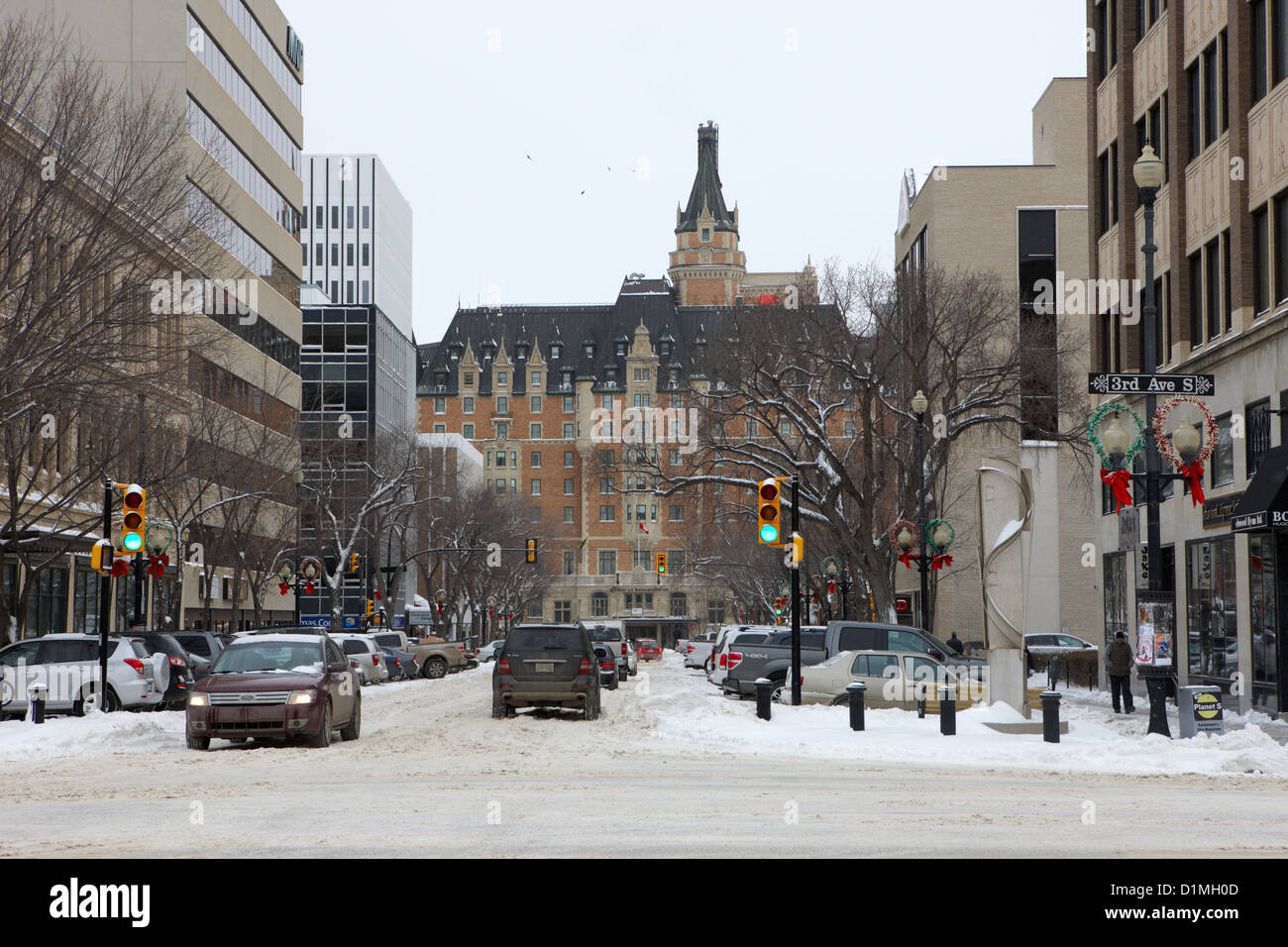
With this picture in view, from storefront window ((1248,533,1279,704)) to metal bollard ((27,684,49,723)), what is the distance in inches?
818

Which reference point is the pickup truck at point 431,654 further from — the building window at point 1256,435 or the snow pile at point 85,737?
the building window at point 1256,435

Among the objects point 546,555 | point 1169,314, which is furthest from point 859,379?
point 546,555

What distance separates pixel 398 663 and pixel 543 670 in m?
28.0

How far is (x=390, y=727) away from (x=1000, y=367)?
73.6ft

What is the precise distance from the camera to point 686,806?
13.7 meters

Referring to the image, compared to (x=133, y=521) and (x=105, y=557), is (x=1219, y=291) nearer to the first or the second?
(x=133, y=521)

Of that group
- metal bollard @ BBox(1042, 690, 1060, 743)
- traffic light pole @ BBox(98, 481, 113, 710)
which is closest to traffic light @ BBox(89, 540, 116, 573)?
traffic light pole @ BBox(98, 481, 113, 710)

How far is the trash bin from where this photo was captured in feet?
68.4

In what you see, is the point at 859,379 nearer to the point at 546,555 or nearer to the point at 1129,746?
the point at 1129,746

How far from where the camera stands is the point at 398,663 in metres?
54.5

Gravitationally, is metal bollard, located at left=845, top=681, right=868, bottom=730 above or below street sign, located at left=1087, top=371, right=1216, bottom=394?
below

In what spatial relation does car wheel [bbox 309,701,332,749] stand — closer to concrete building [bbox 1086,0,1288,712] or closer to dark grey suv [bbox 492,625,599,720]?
dark grey suv [bbox 492,625,599,720]

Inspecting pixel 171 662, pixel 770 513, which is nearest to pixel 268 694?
pixel 770 513

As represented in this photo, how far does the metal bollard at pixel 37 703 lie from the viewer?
23.3m
